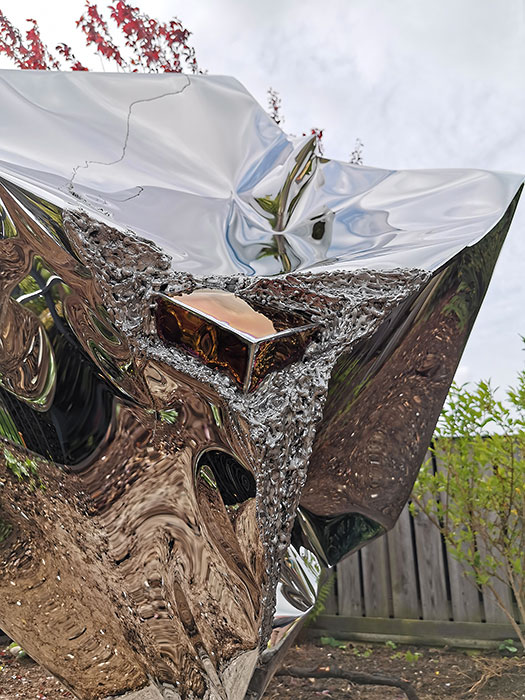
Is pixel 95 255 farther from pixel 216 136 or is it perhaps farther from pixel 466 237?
pixel 466 237

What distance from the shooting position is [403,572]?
327cm

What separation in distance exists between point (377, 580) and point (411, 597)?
0.70 feet

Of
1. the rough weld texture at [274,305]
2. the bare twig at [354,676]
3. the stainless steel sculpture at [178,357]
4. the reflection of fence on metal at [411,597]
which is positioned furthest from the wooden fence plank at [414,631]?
the rough weld texture at [274,305]

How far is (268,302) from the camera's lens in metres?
0.71

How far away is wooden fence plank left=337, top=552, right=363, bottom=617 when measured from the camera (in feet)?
10.9

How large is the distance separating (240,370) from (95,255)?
0.75 ft

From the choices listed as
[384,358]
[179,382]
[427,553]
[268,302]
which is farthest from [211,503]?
[427,553]

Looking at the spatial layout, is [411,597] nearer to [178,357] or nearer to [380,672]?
[380,672]

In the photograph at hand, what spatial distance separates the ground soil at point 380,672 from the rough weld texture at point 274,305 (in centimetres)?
180

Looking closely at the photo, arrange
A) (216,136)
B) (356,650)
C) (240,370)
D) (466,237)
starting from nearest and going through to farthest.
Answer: (240,370), (466,237), (216,136), (356,650)

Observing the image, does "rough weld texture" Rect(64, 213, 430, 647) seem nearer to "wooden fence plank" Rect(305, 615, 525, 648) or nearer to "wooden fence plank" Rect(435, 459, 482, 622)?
"wooden fence plank" Rect(435, 459, 482, 622)

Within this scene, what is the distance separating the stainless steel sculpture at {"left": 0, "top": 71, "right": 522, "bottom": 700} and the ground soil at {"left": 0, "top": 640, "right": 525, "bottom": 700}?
1.51 meters

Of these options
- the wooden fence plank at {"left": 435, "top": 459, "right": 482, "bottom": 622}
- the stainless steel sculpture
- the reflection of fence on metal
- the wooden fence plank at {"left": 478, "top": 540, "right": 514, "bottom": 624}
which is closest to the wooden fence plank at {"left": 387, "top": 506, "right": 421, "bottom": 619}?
the reflection of fence on metal

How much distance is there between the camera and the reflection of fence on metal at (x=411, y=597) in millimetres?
3072
